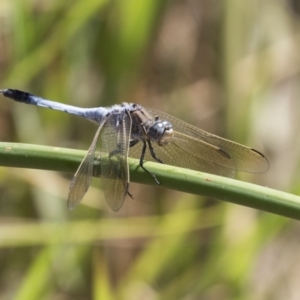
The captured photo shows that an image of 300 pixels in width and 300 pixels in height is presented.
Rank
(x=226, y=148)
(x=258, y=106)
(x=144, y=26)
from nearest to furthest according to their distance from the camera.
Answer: (x=226, y=148)
(x=144, y=26)
(x=258, y=106)

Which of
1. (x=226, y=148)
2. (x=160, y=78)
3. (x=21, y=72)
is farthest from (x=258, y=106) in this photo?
(x=21, y=72)

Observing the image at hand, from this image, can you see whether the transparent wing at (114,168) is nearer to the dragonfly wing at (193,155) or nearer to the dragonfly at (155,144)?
the dragonfly at (155,144)

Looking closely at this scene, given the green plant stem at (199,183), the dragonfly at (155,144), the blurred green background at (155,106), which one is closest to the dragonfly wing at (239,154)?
the dragonfly at (155,144)

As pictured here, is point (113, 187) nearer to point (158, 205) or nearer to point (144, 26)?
point (144, 26)

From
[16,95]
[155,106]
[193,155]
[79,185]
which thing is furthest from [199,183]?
[155,106]

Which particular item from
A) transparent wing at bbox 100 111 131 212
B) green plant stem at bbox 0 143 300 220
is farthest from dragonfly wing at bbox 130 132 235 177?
green plant stem at bbox 0 143 300 220

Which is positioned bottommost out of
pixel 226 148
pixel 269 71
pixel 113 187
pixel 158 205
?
pixel 158 205

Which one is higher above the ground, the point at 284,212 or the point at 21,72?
the point at 284,212
